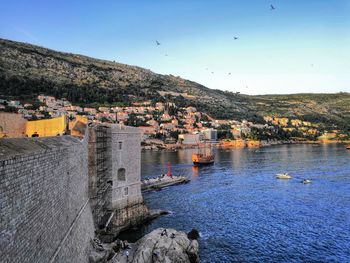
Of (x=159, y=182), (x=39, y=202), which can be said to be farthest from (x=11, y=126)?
(x=159, y=182)

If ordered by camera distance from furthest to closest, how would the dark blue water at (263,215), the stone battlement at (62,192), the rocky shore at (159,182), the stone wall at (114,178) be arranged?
the rocky shore at (159,182) < the dark blue water at (263,215) < the stone wall at (114,178) < the stone battlement at (62,192)

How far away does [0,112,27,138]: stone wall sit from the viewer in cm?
2537

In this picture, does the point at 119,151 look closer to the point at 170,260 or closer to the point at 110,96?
the point at 170,260

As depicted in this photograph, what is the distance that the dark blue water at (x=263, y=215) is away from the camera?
87.7ft

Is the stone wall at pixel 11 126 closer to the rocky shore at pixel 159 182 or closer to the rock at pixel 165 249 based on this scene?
the rock at pixel 165 249

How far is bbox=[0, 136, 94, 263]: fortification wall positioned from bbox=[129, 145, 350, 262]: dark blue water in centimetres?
1231

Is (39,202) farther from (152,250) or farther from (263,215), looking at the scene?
(263,215)

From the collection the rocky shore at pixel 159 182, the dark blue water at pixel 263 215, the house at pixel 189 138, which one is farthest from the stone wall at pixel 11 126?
the house at pixel 189 138

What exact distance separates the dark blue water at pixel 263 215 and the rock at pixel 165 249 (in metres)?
1.84

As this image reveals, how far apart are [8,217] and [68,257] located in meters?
6.83

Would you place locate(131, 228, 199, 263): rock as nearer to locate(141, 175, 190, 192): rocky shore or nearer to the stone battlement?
the stone battlement

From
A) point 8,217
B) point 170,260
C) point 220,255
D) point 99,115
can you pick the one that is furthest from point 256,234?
point 99,115

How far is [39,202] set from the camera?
11.1 meters

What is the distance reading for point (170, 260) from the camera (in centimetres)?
2169
